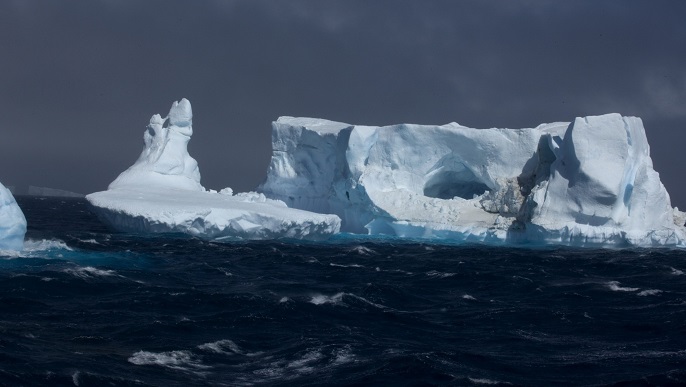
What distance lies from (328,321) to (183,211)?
11.2 meters

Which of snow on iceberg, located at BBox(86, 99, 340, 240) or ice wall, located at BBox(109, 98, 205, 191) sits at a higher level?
ice wall, located at BBox(109, 98, 205, 191)

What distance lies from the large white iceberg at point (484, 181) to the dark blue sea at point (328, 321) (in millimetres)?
6155

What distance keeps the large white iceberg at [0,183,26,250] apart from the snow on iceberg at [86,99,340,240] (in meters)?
5.22

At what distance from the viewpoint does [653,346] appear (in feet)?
26.6

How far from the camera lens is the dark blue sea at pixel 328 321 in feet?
22.2

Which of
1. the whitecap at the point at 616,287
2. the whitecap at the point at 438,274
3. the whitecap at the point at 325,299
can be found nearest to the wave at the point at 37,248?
the whitecap at the point at 325,299

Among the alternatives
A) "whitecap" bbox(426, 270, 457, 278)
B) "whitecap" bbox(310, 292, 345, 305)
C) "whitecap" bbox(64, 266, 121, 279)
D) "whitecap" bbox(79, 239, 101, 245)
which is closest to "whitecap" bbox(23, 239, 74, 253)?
"whitecap" bbox(79, 239, 101, 245)

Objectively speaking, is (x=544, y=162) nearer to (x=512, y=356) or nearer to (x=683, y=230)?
(x=683, y=230)

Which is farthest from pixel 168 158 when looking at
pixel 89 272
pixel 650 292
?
pixel 650 292

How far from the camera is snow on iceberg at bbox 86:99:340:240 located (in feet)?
64.9

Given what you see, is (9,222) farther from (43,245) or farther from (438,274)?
(438,274)

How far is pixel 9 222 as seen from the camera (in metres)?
14.0

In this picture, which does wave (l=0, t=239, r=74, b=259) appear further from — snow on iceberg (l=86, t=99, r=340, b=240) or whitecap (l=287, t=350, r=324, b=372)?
whitecap (l=287, t=350, r=324, b=372)

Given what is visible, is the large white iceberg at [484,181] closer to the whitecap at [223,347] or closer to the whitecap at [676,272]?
the whitecap at [676,272]
